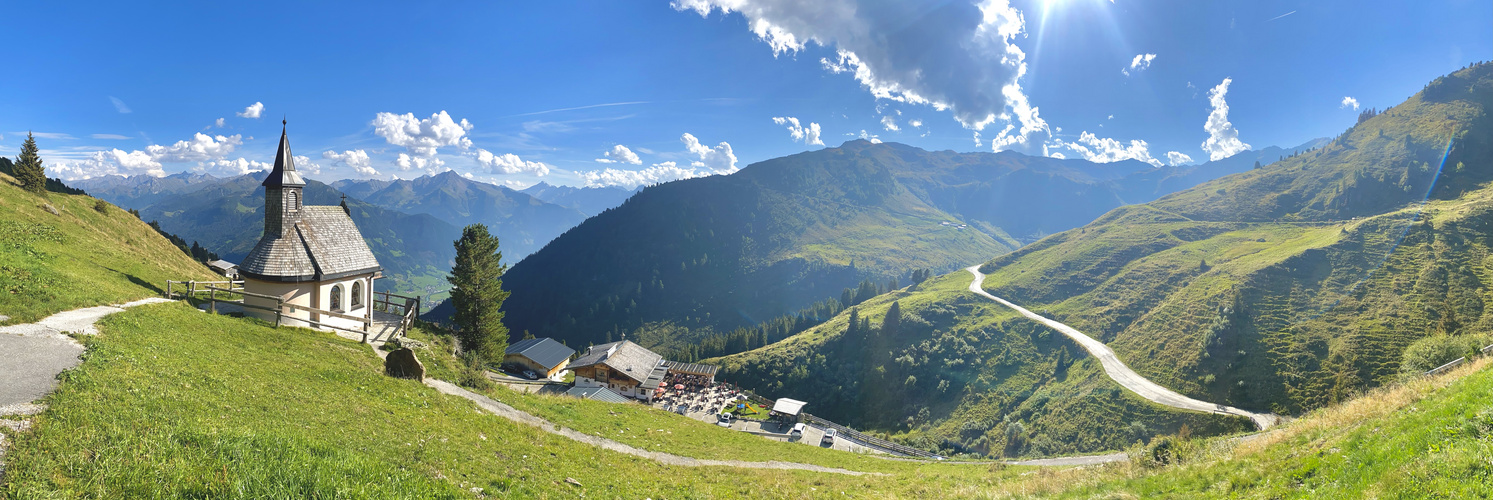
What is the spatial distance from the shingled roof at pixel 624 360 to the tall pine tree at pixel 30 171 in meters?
52.8

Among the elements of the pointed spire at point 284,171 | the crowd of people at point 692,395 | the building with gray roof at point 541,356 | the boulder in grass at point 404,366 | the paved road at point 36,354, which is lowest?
the crowd of people at point 692,395

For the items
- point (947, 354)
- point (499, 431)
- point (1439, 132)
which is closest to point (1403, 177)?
point (1439, 132)

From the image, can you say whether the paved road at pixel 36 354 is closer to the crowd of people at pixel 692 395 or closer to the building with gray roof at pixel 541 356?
the building with gray roof at pixel 541 356

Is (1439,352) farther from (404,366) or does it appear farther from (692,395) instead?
(692,395)

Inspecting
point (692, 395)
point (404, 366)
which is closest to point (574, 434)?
point (404, 366)

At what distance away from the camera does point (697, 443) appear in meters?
27.3

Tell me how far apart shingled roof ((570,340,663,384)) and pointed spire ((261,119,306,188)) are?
156 ft

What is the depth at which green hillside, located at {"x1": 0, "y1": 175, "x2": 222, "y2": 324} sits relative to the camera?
19.2 metres

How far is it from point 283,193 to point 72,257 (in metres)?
10.2

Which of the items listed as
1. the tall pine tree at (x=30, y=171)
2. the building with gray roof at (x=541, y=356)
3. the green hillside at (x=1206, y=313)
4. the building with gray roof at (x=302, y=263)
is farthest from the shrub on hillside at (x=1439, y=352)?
the tall pine tree at (x=30, y=171)

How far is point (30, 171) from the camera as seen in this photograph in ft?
145

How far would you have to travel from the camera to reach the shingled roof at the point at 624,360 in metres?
73.4

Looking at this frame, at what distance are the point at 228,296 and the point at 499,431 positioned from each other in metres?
25.1

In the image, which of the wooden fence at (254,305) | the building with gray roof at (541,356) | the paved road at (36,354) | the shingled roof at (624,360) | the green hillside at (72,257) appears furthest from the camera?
the shingled roof at (624,360)
